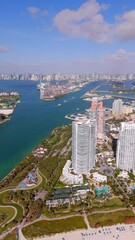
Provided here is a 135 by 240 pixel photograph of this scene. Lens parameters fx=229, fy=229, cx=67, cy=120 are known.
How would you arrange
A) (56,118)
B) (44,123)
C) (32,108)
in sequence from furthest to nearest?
(32,108), (56,118), (44,123)

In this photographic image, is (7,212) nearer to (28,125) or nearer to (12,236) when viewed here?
(12,236)

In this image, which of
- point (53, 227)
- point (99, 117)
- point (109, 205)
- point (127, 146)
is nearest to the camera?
point (53, 227)

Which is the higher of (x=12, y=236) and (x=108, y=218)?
(x=108, y=218)

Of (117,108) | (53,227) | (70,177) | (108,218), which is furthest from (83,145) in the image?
(117,108)

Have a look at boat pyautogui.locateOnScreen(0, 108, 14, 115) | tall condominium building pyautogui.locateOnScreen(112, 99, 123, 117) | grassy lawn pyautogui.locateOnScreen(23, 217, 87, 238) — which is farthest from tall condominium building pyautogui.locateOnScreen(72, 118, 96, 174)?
boat pyautogui.locateOnScreen(0, 108, 14, 115)

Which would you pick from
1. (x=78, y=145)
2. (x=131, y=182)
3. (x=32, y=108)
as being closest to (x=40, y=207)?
(x=78, y=145)

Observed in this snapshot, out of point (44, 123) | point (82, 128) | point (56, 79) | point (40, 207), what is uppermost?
point (56, 79)

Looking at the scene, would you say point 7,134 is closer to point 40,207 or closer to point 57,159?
point 57,159
